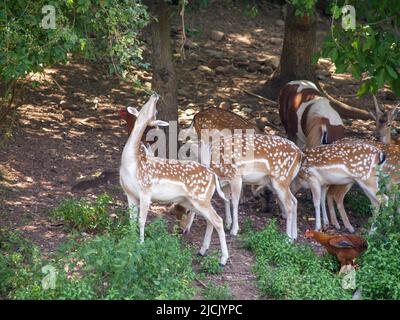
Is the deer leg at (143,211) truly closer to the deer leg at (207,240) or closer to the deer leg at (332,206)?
the deer leg at (207,240)

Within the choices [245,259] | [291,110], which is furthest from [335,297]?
[291,110]

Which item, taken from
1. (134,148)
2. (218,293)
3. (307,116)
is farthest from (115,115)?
(218,293)

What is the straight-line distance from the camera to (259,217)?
37.6ft

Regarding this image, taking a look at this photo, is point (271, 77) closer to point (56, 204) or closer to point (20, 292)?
point (56, 204)

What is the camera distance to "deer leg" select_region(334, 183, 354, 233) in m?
11.2

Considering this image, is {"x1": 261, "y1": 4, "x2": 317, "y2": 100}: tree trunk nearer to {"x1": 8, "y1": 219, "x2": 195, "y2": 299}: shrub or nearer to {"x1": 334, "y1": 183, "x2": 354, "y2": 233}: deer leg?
{"x1": 334, "y1": 183, "x2": 354, "y2": 233}: deer leg

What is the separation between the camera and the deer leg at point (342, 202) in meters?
11.2

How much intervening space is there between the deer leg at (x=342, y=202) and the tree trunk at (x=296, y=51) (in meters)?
4.12

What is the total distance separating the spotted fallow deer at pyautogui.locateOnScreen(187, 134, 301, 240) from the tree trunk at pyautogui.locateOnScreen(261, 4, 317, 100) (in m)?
4.51

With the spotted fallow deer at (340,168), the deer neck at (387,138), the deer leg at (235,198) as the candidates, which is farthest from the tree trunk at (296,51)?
the deer leg at (235,198)

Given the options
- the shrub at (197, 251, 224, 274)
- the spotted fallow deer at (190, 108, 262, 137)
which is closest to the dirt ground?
the shrub at (197, 251, 224, 274)

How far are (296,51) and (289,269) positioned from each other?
6806 millimetres

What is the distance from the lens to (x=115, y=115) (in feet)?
46.5
